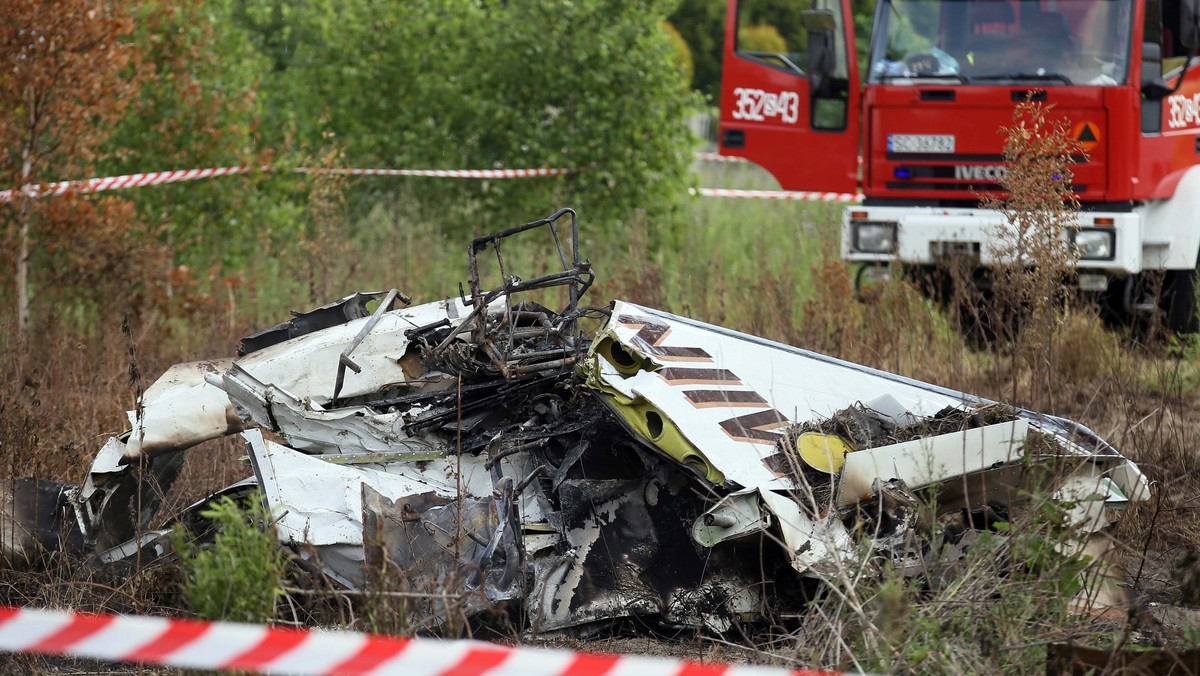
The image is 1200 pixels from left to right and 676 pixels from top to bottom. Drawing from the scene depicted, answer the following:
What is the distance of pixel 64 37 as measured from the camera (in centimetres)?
749

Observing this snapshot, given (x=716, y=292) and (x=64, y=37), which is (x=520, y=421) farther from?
(x=64, y=37)

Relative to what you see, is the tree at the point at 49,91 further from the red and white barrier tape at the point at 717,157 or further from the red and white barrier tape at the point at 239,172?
the red and white barrier tape at the point at 717,157

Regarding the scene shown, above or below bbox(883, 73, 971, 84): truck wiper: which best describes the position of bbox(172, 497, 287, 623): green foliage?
below

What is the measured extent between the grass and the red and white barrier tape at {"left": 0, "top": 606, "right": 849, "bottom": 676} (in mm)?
794

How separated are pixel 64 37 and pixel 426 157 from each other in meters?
3.90

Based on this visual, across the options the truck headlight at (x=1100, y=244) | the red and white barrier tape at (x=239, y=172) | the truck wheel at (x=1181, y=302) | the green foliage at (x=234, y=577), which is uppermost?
the red and white barrier tape at (x=239, y=172)

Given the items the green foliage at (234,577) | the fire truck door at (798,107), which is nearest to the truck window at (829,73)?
the fire truck door at (798,107)

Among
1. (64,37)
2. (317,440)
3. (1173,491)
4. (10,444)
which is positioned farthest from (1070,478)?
(64,37)

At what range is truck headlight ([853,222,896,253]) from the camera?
821 centimetres

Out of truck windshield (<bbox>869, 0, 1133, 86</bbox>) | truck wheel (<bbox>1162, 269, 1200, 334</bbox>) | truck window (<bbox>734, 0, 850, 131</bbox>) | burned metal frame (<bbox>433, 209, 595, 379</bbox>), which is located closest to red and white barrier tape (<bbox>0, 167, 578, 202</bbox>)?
truck window (<bbox>734, 0, 850, 131</bbox>)

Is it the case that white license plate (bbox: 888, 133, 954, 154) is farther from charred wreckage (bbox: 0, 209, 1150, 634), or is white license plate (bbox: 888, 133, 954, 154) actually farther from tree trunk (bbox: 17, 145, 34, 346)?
tree trunk (bbox: 17, 145, 34, 346)

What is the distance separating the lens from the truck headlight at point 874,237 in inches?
323

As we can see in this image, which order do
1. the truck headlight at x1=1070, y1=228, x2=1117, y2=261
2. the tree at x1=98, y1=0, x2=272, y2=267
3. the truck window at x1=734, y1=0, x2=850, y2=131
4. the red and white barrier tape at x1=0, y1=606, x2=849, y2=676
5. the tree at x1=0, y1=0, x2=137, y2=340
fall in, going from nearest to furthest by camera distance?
the red and white barrier tape at x1=0, y1=606, x2=849, y2=676
the tree at x1=0, y1=0, x2=137, y2=340
the truck headlight at x1=1070, y1=228, x2=1117, y2=261
the truck window at x1=734, y1=0, x2=850, y2=131
the tree at x1=98, y1=0, x2=272, y2=267

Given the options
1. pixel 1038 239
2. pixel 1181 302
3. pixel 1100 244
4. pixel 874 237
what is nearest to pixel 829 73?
pixel 874 237
